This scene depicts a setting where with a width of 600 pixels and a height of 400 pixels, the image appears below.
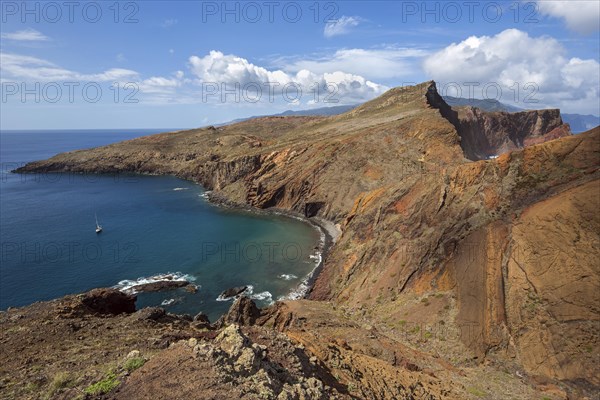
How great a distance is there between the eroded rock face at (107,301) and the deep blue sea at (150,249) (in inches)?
485

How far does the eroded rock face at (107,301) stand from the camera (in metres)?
24.6

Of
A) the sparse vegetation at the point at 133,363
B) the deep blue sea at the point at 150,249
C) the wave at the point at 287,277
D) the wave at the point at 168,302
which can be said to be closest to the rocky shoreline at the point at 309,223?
the deep blue sea at the point at 150,249

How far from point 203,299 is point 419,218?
26.7m

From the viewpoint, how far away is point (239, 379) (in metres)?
12.2

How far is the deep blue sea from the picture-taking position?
43406mm

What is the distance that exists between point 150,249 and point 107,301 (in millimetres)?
32174

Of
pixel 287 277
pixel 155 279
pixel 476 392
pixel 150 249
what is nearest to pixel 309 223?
pixel 287 277

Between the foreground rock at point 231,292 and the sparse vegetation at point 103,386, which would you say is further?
the foreground rock at point 231,292

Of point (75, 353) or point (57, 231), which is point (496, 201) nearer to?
point (75, 353)

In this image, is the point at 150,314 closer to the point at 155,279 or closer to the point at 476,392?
the point at 476,392

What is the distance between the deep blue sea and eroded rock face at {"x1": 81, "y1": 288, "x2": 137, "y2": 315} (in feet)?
40.4

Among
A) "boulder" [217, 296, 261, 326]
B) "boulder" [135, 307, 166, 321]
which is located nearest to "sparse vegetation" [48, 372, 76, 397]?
"boulder" [135, 307, 166, 321]

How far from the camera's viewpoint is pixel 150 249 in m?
56.5

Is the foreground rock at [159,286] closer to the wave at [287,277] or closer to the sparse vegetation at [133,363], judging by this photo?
the wave at [287,277]
